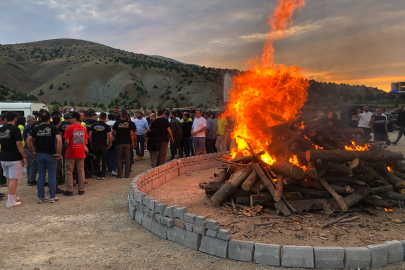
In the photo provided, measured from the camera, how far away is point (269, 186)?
6.18 m

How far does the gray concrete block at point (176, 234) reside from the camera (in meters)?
4.74

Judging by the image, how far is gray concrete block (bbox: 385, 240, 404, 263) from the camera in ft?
13.3

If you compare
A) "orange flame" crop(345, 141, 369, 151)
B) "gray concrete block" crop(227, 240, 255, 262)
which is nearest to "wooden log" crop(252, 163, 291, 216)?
"gray concrete block" crop(227, 240, 255, 262)

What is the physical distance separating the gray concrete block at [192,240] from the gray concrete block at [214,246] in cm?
7

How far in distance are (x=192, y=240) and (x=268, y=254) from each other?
121 centimetres

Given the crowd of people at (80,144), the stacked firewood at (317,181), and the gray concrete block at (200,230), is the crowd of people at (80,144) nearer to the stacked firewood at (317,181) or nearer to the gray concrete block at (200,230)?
the stacked firewood at (317,181)

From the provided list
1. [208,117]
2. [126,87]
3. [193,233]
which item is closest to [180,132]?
[208,117]

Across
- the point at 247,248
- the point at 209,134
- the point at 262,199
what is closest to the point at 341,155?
the point at 262,199

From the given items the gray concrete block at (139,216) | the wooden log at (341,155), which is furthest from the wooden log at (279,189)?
the gray concrete block at (139,216)

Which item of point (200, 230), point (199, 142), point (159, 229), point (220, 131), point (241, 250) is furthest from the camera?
point (220, 131)

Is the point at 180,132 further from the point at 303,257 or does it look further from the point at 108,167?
the point at 303,257

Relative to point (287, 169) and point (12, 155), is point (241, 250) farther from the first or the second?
point (12, 155)

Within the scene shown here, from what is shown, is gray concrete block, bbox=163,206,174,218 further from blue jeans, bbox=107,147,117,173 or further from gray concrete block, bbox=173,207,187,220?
blue jeans, bbox=107,147,117,173

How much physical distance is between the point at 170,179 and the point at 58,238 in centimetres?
455
